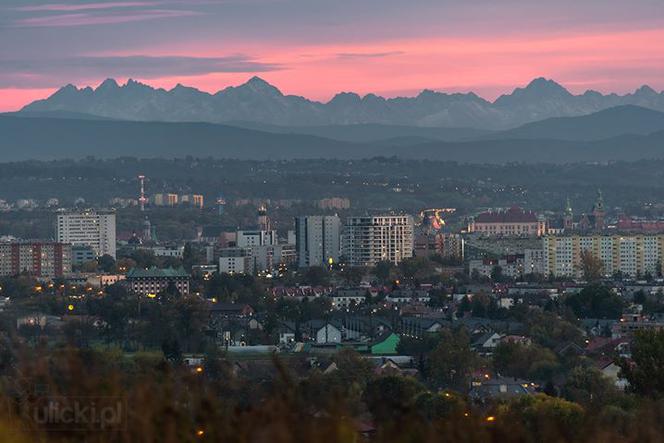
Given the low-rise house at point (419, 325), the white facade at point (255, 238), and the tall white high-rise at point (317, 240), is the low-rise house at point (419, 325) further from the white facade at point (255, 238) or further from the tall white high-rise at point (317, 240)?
the white facade at point (255, 238)

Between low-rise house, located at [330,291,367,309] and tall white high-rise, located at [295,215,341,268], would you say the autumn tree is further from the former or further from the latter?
tall white high-rise, located at [295,215,341,268]

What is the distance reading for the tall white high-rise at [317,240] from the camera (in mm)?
83188

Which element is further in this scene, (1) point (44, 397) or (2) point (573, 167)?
(2) point (573, 167)

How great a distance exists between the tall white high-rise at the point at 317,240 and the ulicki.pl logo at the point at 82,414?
245 ft

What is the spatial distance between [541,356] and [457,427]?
26250 millimetres

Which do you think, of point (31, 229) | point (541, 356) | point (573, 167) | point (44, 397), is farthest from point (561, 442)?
point (573, 167)

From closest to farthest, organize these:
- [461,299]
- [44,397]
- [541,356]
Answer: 1. [44,397]
2. [541,356]
3. [461,299]

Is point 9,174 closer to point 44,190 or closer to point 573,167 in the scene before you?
point 44,190

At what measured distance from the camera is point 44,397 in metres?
7.41

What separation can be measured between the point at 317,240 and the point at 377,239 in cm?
290

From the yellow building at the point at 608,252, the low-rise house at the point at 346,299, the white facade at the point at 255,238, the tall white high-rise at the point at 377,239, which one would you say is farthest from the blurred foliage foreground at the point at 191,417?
the white facade at the point at 255,238

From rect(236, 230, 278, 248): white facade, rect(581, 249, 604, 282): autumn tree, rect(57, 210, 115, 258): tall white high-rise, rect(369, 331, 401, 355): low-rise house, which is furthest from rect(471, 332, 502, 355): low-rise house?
rect(57, 210, 115, 258): tall white high-rise

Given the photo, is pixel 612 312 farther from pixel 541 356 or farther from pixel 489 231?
pixel 489 231

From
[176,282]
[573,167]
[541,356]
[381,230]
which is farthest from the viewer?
[573,167]
